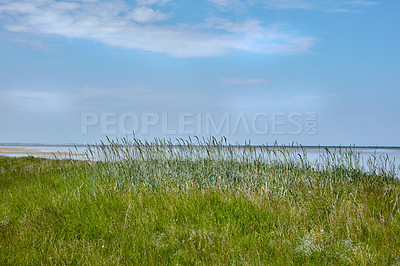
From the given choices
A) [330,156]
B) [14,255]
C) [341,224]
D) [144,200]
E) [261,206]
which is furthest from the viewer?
[330,156]

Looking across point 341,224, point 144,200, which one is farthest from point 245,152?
point 341,224

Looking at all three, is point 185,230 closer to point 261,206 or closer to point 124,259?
point 124,259

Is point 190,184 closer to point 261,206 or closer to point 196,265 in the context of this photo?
point 261,206

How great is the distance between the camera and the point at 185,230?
15.9ft

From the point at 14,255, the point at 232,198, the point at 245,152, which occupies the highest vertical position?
the point at 245,152

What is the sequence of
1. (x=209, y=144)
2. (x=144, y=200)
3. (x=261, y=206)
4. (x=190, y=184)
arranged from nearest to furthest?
(x=261, y=206)
(x=144, y=200)
(x=190, y=184)
(x=209, y=144)

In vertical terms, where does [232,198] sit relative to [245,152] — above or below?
below

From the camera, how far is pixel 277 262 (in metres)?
4.01

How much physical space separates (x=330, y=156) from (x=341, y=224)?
16.1 ft

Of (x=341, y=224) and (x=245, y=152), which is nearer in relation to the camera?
(x=341, y=224)

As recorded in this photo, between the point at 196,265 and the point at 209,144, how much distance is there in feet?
15.1

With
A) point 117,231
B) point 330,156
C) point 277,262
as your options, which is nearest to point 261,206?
point 277,262

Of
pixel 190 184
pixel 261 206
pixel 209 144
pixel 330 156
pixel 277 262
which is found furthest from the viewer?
pixel 330 156

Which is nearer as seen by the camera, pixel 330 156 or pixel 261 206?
pixel 261 206
